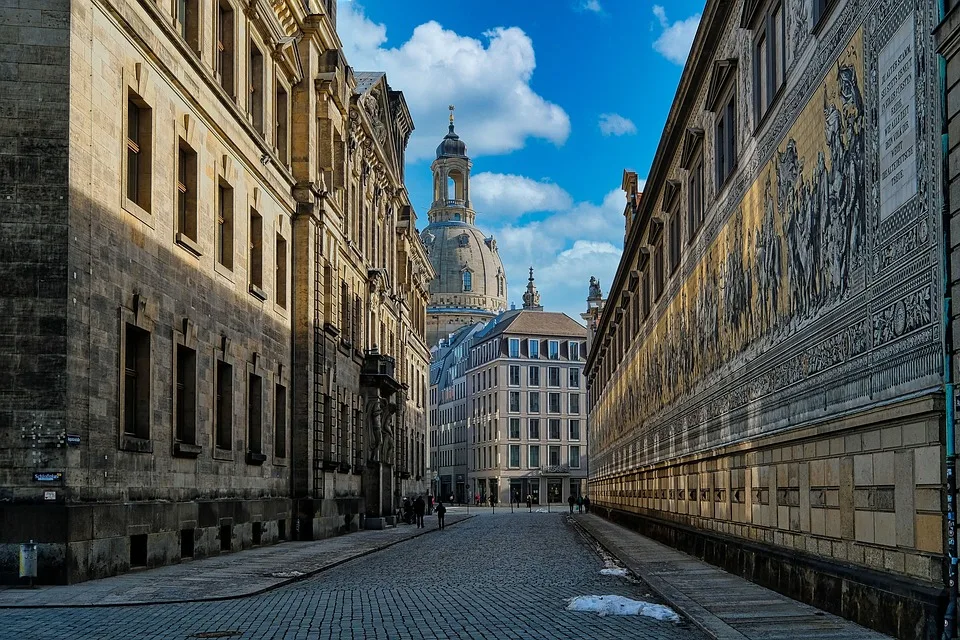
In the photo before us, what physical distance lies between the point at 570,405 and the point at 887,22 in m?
118

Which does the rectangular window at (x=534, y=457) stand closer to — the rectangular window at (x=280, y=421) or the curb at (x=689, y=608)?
the rectangular window at (x=280, y=421)

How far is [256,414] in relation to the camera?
3338cm

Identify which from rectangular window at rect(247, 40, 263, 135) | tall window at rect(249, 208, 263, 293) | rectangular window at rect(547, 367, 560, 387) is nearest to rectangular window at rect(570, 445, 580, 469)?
rectangular window at rect(547, 367, 560, 387)

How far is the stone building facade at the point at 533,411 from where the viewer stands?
12700cm

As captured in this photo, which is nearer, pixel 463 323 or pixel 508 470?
pixel 508 470

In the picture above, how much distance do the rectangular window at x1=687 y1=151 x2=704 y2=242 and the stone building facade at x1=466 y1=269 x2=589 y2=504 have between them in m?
94.7

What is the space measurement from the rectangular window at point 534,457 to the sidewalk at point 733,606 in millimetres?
101653

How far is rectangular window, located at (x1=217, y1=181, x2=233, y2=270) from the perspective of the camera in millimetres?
30484

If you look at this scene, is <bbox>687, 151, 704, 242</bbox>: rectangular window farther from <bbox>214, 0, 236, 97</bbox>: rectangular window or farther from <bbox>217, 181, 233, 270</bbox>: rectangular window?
<bbox>214, 0, 236, 97</bbox>: rectangular window

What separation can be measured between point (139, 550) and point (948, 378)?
645 inches

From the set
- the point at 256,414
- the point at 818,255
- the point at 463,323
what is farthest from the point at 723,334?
the point at 463,323

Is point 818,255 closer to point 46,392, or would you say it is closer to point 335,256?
point 46,392

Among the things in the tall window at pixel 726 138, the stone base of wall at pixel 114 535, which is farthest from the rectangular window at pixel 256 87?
→ the tall window at pixel 726 138

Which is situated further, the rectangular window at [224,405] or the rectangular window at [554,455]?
the rectangular window at [554,455]
